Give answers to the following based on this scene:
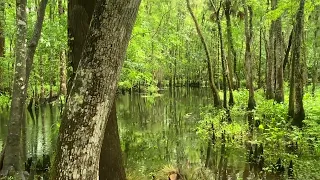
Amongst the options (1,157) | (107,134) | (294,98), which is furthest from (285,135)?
(1,157)

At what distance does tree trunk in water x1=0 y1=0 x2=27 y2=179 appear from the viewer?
7.43m

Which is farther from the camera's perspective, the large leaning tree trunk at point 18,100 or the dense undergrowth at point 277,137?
the dense undergrowth at point 277,137

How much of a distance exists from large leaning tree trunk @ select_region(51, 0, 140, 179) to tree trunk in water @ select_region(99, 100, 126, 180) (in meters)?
1.95

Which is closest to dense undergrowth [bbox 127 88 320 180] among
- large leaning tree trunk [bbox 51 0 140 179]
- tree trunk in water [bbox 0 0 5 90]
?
large leaning tree trunk [bbox 51 0 140 179]

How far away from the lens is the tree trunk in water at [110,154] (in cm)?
581

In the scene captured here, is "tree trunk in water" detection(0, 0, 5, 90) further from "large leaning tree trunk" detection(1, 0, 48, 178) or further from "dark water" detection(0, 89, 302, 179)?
"large leaning tree trunk" detection(1, 0, 48, 178)

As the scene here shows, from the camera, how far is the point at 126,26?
3.87 metres

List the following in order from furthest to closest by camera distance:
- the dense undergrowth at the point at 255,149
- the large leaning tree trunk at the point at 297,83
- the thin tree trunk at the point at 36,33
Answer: the large leaning tree trunk at the point at 297,83
the dense undergrowth at the point at 255,149
the thin tree trunk at the point at 36,33

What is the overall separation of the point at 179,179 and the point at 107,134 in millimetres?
1955

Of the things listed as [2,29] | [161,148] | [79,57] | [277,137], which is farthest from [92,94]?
[2,29]

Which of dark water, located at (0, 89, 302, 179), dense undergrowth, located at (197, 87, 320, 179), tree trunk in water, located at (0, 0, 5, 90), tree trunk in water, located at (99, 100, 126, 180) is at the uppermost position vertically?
tree trunk in water, located at (0, 0, 5, 90)

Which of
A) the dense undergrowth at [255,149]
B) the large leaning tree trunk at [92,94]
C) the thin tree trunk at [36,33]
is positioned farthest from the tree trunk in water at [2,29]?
the large leaning tree trunk at [92,94]

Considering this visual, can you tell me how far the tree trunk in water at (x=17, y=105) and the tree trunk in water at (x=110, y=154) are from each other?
2609 mm

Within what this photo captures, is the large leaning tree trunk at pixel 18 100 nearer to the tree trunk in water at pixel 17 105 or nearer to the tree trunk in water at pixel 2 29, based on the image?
the tree trunk in water at pixel 17 105
